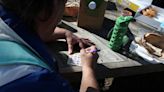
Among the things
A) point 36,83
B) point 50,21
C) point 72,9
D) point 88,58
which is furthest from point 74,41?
point 36,83

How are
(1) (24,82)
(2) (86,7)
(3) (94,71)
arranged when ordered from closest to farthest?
(1) (24,82) → (3) (94,71) → (2) (86,7)

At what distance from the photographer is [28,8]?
2.74 feet

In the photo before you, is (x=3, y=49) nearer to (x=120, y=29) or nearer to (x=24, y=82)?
(x=24, y=82)

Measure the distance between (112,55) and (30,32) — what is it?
73 cm

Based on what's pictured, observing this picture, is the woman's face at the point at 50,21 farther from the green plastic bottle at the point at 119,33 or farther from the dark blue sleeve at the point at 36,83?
the green plastic bottle at the point at 119,33

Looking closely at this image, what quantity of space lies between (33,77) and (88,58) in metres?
0.64

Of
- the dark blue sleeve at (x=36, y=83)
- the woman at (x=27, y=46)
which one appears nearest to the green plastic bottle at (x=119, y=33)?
the woman at (x=27, y=46)

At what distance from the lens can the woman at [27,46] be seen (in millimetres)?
772

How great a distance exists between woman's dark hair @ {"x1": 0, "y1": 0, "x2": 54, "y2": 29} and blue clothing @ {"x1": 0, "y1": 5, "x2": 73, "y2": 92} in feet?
0.05

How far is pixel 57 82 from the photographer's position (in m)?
0.85

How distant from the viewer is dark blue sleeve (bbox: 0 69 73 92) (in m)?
0.77

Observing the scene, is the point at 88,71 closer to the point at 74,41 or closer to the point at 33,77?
the point at 74,41

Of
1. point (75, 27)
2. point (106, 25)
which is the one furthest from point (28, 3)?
point (106, 25)

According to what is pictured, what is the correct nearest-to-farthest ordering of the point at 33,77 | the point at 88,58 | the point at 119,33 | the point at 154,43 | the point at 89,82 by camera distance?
the point at 33,77 < the point at 89,82 < the point at 88,58 < the point at 119,33 < the point at 154,43
